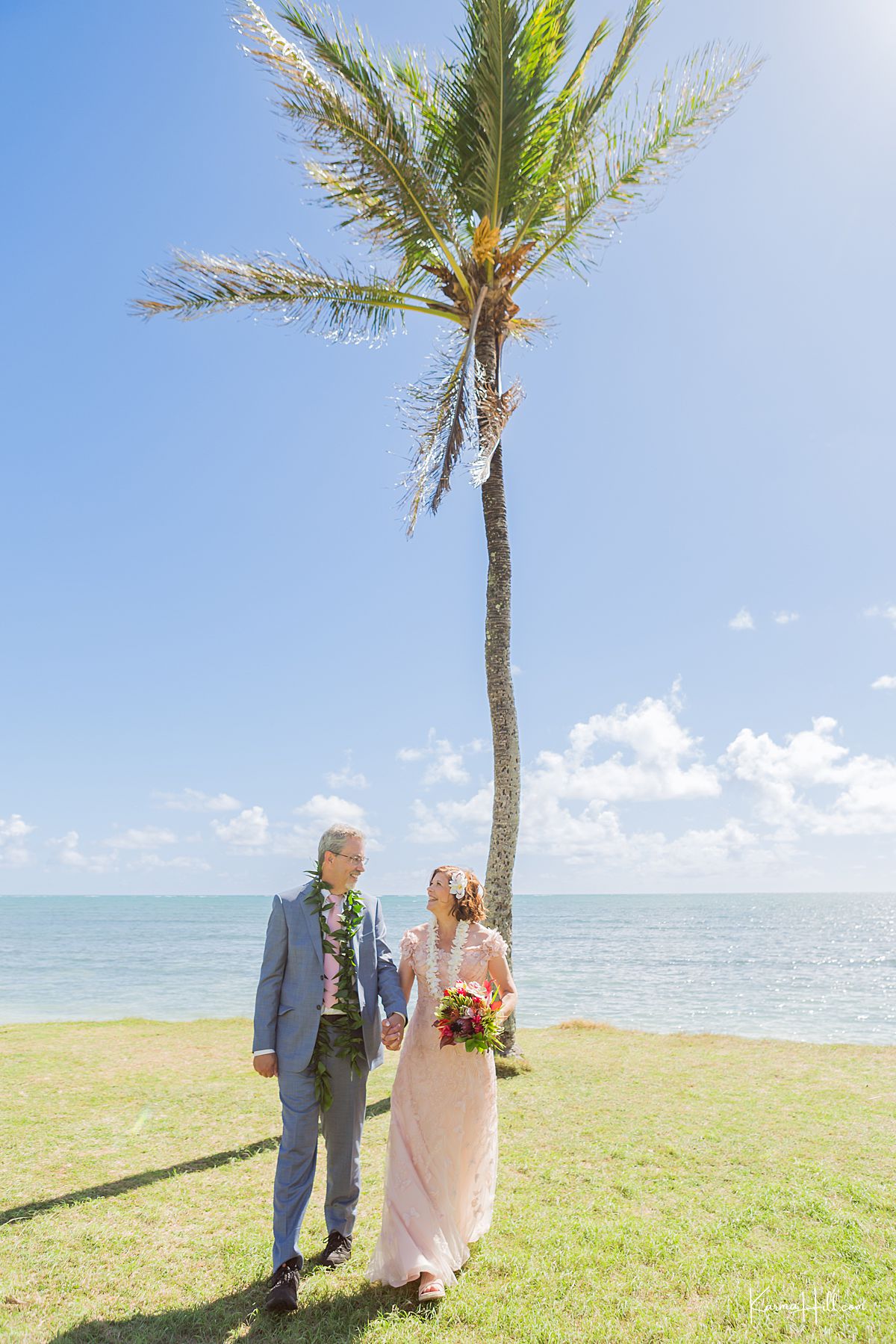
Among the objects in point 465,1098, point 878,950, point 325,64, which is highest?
point 325,64

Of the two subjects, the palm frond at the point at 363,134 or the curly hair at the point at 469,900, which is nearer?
the curly hair at the point at 469,900

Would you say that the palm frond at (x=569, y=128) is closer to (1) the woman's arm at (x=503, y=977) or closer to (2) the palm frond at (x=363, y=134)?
(2) the palm frond at (x=363, y=134)

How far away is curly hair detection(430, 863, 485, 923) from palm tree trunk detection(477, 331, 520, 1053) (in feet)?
17.3

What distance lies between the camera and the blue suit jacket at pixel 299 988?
4.43 metres

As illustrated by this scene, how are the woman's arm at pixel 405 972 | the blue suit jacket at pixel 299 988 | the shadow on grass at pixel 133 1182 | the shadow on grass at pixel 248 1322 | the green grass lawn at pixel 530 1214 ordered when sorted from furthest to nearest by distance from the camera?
the shadow on grass at pixel 133 1182
the woman's arm at pixel 405 972
the blue suit jacket at pixel 299 988
the green grass lawn at pixel 530 1214
the shadow on grass at pixel 248 1322

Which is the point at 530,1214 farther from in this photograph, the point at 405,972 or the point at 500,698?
the point at 500,698

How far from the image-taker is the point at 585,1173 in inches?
251

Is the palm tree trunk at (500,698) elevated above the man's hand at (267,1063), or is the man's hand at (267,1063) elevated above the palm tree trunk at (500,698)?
the palm tree trunk at (500,698)

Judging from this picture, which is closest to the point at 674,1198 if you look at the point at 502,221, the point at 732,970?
the point at 502,221

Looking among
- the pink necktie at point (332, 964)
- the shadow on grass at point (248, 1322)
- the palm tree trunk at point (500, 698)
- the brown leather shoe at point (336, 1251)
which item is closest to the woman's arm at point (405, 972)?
the pink necktie at point (332, 964)

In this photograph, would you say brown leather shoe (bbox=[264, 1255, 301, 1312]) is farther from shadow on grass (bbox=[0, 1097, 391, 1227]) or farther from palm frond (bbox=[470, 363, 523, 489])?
palm frond (bbox=[470, 363, 523, 489])

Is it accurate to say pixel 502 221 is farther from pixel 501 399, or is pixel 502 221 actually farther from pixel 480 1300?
pixel 480 1300

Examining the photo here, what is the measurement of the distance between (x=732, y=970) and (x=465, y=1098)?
42.8m

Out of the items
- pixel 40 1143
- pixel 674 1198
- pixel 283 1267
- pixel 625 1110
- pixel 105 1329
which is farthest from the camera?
pixel 625 1110
